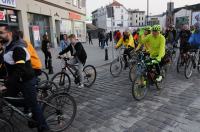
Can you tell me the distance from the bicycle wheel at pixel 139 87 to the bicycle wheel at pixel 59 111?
6.49 feet

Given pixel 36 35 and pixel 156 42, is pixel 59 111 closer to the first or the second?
pixel 156 42

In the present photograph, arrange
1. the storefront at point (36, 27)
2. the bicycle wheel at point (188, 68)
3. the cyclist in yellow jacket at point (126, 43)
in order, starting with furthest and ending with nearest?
1. the storefront at point (36, 27)
2. the cyclist in yellow jacket at point (126, 43)
3. the bicycle wheel at point (188, 68)

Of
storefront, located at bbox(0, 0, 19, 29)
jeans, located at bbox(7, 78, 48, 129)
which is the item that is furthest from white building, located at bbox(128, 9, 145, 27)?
jeans, located at bbox(7, 78, 48, 129)

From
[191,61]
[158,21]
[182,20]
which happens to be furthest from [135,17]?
[191,61]

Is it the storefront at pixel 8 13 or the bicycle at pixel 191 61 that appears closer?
the bicycle at pixel 191 61

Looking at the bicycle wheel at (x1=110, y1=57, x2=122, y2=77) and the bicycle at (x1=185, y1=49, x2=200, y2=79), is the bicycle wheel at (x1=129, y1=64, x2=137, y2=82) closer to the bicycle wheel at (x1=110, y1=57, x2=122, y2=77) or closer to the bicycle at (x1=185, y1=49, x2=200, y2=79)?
the bicycle wheel at (x1=110, y1=57, x2=122, y2=77)

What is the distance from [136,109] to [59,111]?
196 centimetres

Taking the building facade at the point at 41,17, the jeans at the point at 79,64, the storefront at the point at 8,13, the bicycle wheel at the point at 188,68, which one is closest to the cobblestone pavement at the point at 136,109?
the jeans at the point at 79,64

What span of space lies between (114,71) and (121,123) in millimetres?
4737

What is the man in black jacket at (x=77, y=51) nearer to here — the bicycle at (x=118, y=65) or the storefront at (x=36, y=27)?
the bicycle at (x=118, y=65)

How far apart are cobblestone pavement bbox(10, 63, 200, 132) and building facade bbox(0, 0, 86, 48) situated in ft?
34.8

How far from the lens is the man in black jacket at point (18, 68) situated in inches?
130

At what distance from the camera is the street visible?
14.6 feet

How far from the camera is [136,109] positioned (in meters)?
5.39
